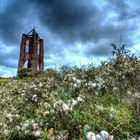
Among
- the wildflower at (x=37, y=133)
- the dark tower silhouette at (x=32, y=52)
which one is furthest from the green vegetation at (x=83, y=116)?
the dark tower silhouette at (x=32, y=52)

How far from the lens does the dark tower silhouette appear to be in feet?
106

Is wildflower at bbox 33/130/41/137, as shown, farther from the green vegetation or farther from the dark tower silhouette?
the dark tower silhouette

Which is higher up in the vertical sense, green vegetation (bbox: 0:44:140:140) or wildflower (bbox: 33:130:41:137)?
green vegetation (bbox: 0:44:140:140)

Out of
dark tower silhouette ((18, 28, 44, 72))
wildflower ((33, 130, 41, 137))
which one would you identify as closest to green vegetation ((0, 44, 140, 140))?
wildflower ((33, 130, 41, 137))

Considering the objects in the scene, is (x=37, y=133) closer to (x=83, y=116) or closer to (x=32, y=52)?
(x=83, y=116)

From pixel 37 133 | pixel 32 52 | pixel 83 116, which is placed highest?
pixel 32 52

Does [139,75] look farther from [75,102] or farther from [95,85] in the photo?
[75,102]

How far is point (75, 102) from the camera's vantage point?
19.6 feet

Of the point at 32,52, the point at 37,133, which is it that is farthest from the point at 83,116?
the point at 32,52

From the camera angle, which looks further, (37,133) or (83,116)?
(83,116)

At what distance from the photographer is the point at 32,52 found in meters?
32.8

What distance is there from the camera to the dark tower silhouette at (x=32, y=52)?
106 ft

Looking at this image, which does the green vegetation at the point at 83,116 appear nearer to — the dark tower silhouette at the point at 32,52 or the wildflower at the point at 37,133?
the wildflower at the point at 37,133

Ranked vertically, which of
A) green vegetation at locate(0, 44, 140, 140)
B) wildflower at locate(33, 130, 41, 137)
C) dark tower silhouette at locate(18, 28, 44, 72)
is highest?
dark tower silhouette at locate(18, 28, 44, 72)
